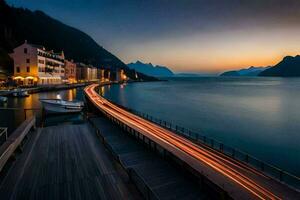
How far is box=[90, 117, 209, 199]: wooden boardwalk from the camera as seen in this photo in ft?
35.9

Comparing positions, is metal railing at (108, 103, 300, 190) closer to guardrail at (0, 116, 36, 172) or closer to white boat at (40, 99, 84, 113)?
guardrail at (0, 116, 36, 172)

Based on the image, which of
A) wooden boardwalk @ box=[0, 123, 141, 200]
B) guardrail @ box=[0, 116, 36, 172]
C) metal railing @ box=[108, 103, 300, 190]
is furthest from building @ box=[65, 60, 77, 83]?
wooden boardwalk @ box=[0, 123, 141, 200]

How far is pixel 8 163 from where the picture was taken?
13.2 meters

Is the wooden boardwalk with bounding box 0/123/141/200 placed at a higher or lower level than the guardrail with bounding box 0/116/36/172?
lower

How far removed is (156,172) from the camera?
511 inches

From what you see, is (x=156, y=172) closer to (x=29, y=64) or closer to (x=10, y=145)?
(x=10, y=145)

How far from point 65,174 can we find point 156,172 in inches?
202

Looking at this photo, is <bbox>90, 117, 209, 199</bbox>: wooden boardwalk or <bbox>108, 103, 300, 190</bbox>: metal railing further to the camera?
<bbox>108, 103, 300, 190</bbox>: metal railing

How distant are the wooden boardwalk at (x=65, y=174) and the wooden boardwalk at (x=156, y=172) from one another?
1.08 meters


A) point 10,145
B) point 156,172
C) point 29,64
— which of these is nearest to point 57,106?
point 10,145

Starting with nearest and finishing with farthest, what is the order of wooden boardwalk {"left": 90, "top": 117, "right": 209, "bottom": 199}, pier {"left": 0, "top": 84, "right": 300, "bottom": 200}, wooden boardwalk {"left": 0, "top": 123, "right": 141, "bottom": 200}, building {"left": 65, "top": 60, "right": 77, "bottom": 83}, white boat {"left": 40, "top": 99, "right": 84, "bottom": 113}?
wooden boardwalk {"left": 0, "top": 123, "right": 141, "bottom": 200}, pier {"left": 0, "top": 84, "right": 300, "bottom": 200}, wooden boardwalk {"left": 90, "top": 117, "right": 209, "bottom": 199}, white boat {"left": 40, "top": 99, "right": 84, "bottom": 113}, building {"left": 65, "top": 60, "right": 77, "bottom": 83}

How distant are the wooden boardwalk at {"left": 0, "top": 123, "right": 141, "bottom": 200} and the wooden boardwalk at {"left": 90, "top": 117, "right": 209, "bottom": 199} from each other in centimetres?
108

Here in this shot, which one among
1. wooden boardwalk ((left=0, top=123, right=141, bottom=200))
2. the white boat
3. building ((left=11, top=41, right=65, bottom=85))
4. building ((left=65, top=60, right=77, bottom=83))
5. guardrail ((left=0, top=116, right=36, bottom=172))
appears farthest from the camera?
building ((left=65, top=60, right=77, bottom=83))

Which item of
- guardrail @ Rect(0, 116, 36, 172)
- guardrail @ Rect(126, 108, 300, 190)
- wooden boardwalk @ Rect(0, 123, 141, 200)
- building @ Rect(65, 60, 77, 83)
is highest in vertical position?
building @ Rect(65, 60, 77, 83)
